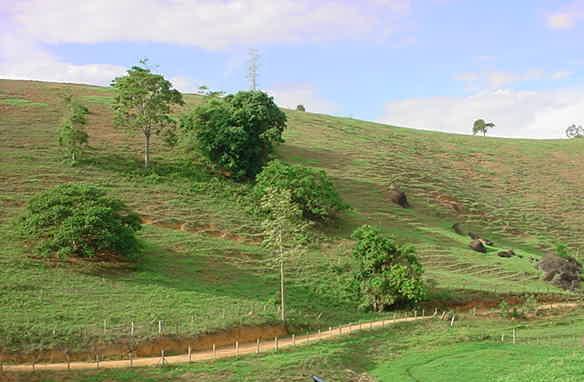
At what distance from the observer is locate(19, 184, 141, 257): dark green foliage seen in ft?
141

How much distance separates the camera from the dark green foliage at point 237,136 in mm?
65062

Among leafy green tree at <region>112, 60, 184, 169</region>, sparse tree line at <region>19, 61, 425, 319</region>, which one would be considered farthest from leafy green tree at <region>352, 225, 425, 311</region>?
leafy green tree at <region>112, 60, 184, 169</region>

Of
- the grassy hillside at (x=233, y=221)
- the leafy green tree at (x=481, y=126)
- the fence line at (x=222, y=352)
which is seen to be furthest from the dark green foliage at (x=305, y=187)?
the leafy green tree at (x=481, y=126)

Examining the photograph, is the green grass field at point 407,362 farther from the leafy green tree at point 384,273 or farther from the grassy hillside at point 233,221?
the leafy green tree at point 384,273

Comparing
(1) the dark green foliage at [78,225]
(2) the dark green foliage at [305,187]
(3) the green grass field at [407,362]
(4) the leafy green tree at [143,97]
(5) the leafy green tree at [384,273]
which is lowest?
(3) the green grass field at [407,362]

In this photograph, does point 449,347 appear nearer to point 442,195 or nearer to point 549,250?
point 549,250

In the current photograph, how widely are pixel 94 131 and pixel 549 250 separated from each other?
52.9 metres

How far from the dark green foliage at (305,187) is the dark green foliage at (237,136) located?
6.14 meters

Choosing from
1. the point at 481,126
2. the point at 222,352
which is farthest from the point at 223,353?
the point at 481,126

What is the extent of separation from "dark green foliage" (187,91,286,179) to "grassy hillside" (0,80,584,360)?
2.33 metres

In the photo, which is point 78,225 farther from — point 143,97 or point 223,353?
point 143,97

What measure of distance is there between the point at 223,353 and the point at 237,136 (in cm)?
3360

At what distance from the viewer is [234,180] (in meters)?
66.3

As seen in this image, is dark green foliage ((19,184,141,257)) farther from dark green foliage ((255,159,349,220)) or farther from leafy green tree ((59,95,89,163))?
leafy green tree ((59,95,89,163))
